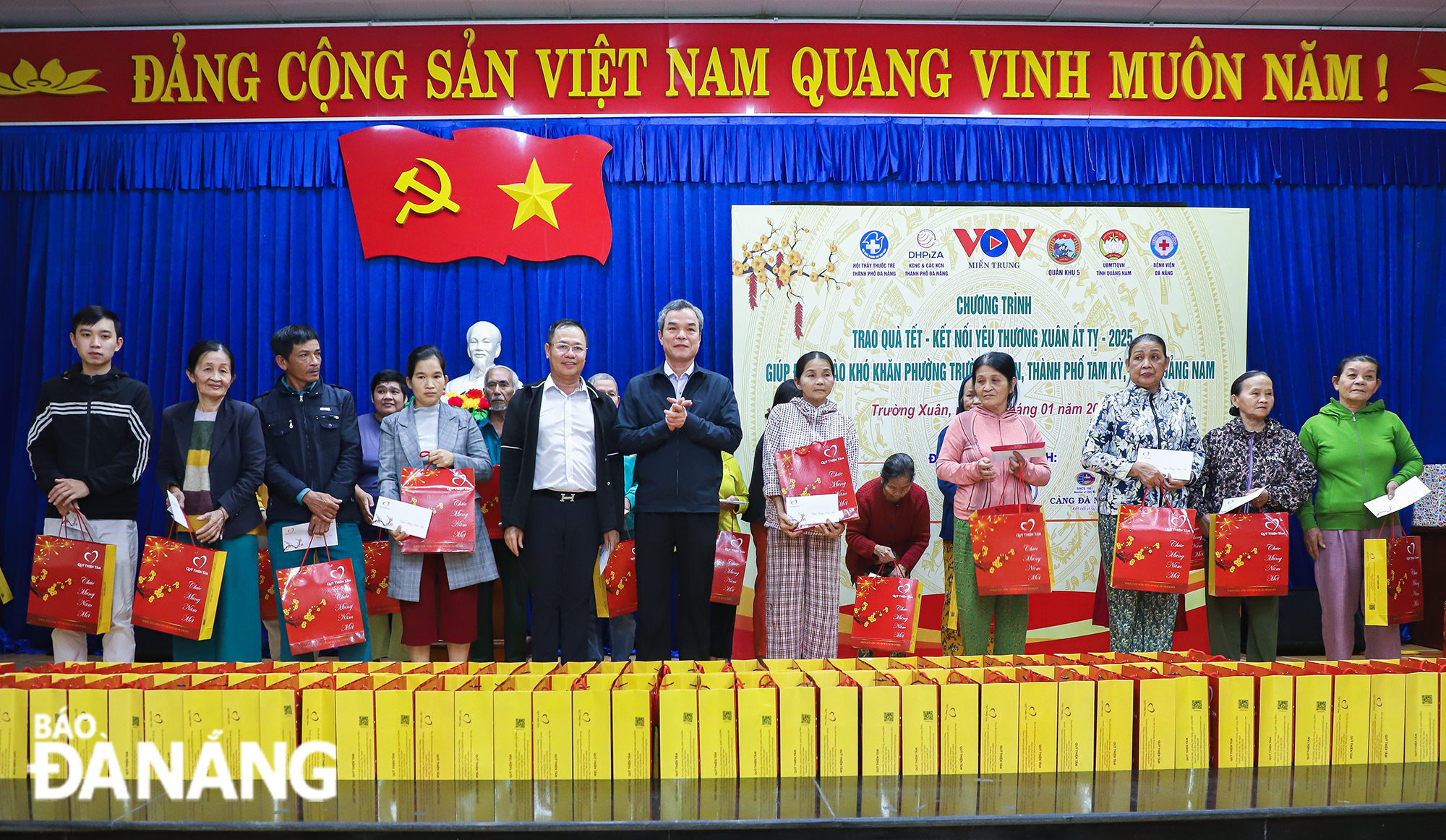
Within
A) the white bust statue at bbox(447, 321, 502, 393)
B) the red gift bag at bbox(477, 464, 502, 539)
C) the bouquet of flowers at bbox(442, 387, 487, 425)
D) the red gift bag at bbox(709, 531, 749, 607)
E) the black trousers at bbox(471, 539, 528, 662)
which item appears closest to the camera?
the red gift bag at bbox(709, 531, 749, 607)

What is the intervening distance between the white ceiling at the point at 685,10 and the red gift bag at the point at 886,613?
10.9ft

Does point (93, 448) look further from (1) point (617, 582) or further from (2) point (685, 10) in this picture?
(2) point (685, 10)

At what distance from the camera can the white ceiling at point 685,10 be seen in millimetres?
5109

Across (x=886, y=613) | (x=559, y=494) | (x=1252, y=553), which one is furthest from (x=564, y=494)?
(x=1252, y=553)

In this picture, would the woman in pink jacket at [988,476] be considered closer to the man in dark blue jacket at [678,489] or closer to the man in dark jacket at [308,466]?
the man in dark blue jacket at [678,489]

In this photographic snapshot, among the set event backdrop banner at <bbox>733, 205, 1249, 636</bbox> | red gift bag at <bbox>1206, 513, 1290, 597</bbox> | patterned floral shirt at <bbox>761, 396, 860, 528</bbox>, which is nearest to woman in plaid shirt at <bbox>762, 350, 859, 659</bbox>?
patterned floral shirt at <bbox>761, 396, 860, 528</bbox>

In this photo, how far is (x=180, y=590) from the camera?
3.29m

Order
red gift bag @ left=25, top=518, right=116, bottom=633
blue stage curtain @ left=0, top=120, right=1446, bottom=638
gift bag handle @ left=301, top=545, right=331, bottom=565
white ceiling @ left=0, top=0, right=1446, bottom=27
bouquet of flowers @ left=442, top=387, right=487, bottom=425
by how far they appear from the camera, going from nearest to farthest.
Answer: red gift bag @ left=25, top=518, right=116, bottom=633 < gift bag handle @ left=301, top=545, right=331, bottom=565 < bouquet of flowers @ left=442, top=387, right=487, bottom=425 < white ceiling @ left=0, top=0, right=1446, bottom=27 < blue stage curtain @ left=0, top=120, right=1446, bottom=638

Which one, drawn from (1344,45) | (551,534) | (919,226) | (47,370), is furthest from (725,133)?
(47,370)

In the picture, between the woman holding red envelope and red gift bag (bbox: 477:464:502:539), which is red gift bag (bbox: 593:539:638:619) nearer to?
red gift bag (bbox: 477:464:502:539)

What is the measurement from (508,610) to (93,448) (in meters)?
1.74

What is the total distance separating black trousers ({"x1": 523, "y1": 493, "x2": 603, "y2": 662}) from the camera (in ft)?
11.4

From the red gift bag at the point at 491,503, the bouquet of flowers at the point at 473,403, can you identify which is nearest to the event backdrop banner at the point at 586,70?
the bouquet of flowers at the point at 473,403

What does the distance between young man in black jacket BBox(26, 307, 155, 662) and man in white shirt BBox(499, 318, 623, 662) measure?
1.53 meters
